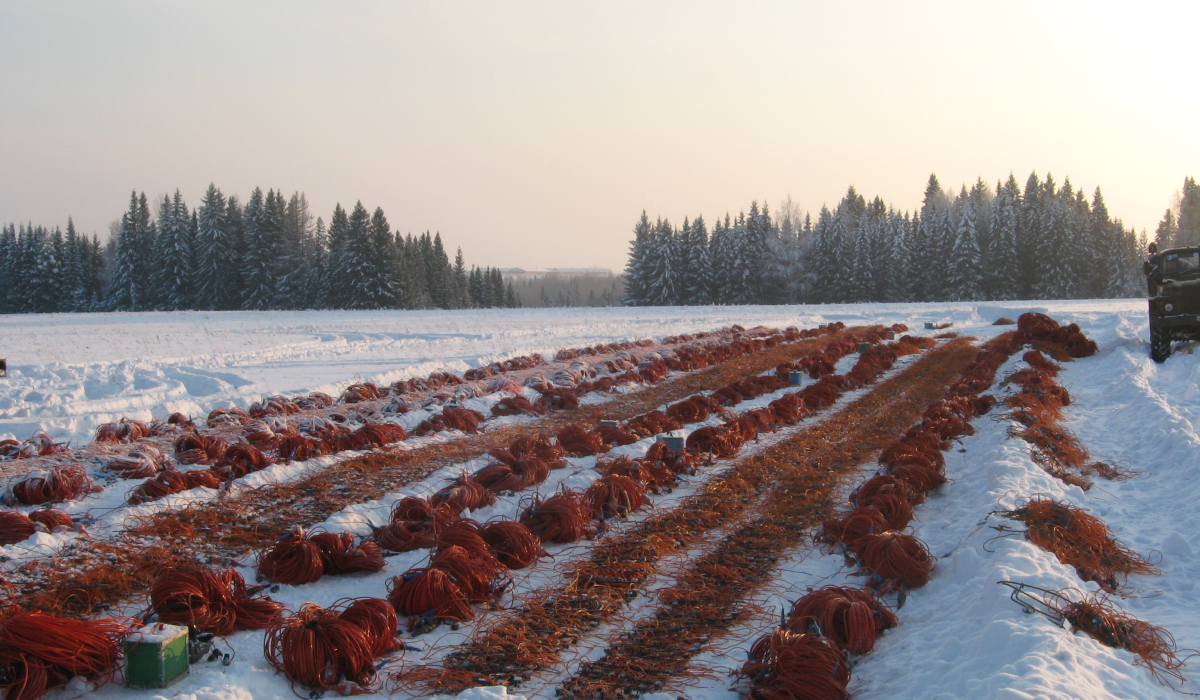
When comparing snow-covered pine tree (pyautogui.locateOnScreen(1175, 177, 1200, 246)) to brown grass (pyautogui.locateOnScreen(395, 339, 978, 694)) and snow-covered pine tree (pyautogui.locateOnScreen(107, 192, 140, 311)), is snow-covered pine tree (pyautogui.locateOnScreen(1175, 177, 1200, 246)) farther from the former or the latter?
snow-covered pine tree (pyautogui.locateOnScreen(107, 192, 140, 311))

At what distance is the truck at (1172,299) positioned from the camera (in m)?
14.5

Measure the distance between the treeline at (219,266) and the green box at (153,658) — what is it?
2151 inches

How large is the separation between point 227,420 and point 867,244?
61.0 m

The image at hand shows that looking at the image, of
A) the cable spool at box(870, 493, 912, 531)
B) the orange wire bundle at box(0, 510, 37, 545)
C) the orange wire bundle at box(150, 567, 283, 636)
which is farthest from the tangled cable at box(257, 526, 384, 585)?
the cable spool at box(870, 493, 912, 531)

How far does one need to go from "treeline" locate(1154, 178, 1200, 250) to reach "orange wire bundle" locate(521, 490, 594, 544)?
89.1 metres

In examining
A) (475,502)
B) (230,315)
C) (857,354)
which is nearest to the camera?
(475,502)

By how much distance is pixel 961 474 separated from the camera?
8344 mm

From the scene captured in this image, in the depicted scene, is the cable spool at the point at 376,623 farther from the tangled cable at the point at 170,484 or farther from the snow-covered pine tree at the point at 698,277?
the snow-covered pine tree at the point at 698,277

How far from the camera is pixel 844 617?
4.64 metres

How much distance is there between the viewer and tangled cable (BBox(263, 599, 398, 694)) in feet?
13.6

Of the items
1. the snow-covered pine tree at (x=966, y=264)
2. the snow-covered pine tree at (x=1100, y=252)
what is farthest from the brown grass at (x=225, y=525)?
the snow-covered pine tree at (x=1100, y=252)

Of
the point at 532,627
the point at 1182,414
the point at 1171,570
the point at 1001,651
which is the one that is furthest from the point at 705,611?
the point at 1182,414

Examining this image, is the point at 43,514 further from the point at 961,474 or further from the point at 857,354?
the point at 857,354

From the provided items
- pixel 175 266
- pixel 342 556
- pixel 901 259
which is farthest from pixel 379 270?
pixel 342 556
